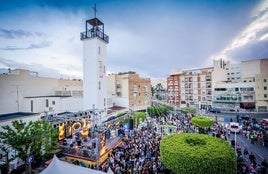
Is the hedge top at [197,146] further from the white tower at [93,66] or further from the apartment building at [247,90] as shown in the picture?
the apartment building at [247,90]

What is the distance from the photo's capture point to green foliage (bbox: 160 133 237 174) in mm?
8573

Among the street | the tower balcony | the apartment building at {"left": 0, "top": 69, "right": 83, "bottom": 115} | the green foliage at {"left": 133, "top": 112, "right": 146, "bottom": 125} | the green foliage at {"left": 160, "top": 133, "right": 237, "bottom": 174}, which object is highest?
the tower balcony

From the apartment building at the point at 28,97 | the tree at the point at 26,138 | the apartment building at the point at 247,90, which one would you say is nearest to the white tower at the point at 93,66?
the apartment building at the point at 28,97

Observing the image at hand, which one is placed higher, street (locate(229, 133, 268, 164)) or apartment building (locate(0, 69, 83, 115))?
apartment building (locate(0, 69, 83, 115))

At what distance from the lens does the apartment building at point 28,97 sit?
76.9 feet

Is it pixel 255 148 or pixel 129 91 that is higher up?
pixel 129 91

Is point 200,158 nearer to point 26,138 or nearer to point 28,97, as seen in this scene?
point 26,138

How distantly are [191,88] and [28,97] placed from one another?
170 feet

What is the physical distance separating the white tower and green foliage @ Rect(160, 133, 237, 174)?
589 inches

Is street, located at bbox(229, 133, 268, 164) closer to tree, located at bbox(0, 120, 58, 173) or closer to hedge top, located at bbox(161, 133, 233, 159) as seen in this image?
hedge top, located at bbox(161, 133, 233, 159)

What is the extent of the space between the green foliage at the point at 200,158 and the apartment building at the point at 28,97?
20009 mm

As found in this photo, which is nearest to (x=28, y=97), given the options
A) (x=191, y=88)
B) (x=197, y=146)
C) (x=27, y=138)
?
(x=27, y=138)

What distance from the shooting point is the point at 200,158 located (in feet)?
28.4

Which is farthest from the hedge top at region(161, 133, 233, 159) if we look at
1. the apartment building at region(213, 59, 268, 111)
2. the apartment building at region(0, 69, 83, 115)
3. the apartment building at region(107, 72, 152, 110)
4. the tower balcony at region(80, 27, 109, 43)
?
the apartment building at region(213, 59, 268, 111)
